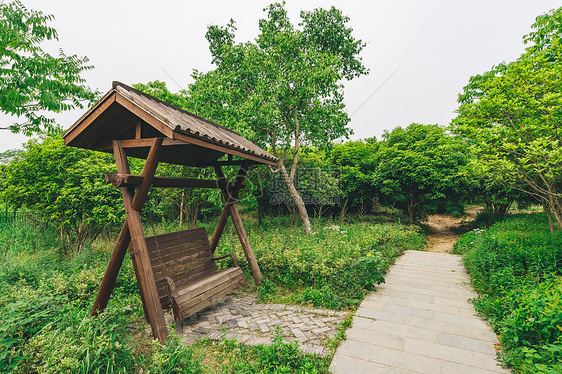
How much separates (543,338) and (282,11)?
11.7 meters

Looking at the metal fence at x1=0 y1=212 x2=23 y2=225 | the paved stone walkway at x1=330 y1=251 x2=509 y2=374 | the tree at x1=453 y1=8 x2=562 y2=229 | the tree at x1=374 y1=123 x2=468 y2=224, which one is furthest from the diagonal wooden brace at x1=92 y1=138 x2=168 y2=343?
the tree at x1=374 y1=123 x2=468 y2=224

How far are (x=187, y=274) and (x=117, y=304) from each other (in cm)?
113

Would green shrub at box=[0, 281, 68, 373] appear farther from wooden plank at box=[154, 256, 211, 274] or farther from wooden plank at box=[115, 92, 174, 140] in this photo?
wooden plank at box=[115, 92, 174, 140]

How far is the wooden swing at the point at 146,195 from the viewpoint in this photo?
11.2ft

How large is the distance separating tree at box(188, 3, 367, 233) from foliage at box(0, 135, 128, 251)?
4.15 metres

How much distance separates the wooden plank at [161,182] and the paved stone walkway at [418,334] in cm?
360

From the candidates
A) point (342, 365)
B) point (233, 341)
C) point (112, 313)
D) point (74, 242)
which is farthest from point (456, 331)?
point (74, 242)

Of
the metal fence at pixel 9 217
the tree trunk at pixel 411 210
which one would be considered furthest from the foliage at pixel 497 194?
the metal fence at pixel 9 217

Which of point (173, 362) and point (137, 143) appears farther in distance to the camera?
point (137, 143)

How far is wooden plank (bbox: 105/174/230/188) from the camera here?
349cm

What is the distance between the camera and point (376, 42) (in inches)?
413

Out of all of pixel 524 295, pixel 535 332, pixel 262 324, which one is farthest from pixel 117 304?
pixel 524 295

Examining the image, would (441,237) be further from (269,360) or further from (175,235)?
(175,235)

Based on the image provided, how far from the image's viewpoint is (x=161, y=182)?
4168 millimetres
